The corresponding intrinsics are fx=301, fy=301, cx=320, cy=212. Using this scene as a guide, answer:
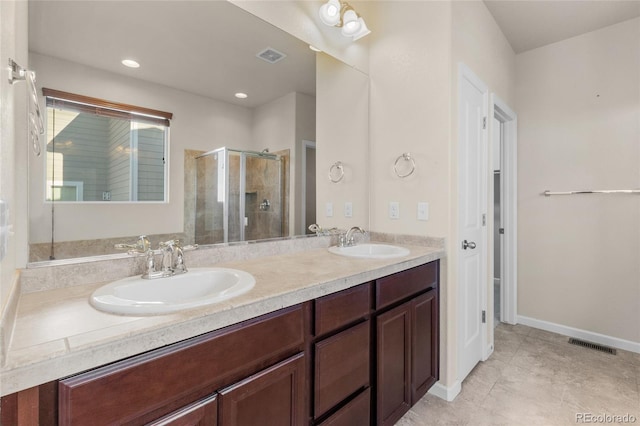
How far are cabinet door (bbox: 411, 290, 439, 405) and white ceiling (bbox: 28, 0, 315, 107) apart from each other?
56.9 inches

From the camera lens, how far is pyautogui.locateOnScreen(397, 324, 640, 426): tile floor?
1691mm

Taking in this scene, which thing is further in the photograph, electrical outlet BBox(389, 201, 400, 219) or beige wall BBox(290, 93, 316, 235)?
electrical outlet BBox(389, 201, 400, 219)

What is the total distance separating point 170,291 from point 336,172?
1.35 metres

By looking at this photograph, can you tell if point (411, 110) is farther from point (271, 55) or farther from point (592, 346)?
point (592, 346)

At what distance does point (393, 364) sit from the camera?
4.82ft

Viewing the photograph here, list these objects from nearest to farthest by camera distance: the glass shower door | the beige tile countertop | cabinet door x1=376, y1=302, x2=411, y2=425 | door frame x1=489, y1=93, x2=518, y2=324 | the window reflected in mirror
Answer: the beige tile countertop, the window reflected in mirror, cabinet door x1=376, y1=302, x2=411, y2=425, the glass shower door, door frame x1=489, y1=93, x2=518, y2=324

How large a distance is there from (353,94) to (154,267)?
1714mm

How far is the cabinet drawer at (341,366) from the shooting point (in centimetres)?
113

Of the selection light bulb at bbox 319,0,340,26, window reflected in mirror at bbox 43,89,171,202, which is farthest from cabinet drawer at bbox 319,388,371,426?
light bulb at bbox 319,0,340,26

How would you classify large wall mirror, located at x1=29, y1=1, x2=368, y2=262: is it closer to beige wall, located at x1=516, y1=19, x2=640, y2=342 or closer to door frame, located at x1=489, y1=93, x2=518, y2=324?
door frame, located at x1=489, y1=93, x2=518, y2=324

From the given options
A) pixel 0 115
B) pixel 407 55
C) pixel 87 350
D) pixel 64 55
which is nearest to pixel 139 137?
pixel 64 55

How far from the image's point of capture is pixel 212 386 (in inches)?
32.3

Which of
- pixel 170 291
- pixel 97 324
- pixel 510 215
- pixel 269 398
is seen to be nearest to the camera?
pixel 97 324

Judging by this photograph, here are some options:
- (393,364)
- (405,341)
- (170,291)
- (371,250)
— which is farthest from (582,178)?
(170,291)
